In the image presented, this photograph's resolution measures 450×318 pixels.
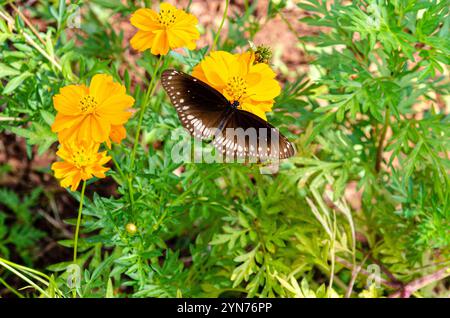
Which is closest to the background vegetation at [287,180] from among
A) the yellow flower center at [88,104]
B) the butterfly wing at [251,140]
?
the butterfly wing at [251,140]

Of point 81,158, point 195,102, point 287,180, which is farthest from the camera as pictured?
point 287,180

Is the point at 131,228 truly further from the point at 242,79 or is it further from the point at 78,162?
the point at 242,79

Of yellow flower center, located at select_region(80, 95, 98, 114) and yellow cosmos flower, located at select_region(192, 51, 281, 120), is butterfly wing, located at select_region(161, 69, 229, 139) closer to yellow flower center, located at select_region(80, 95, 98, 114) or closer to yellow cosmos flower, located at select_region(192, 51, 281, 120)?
yellow cosmos flower, located at select_region(192, 51, 281, 120)

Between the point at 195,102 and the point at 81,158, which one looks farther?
the point at 195,102

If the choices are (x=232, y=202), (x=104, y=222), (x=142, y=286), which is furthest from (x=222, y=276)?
(x=104, y=222)

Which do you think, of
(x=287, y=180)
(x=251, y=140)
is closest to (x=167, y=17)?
(x=251, y=140)

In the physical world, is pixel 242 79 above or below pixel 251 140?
above
